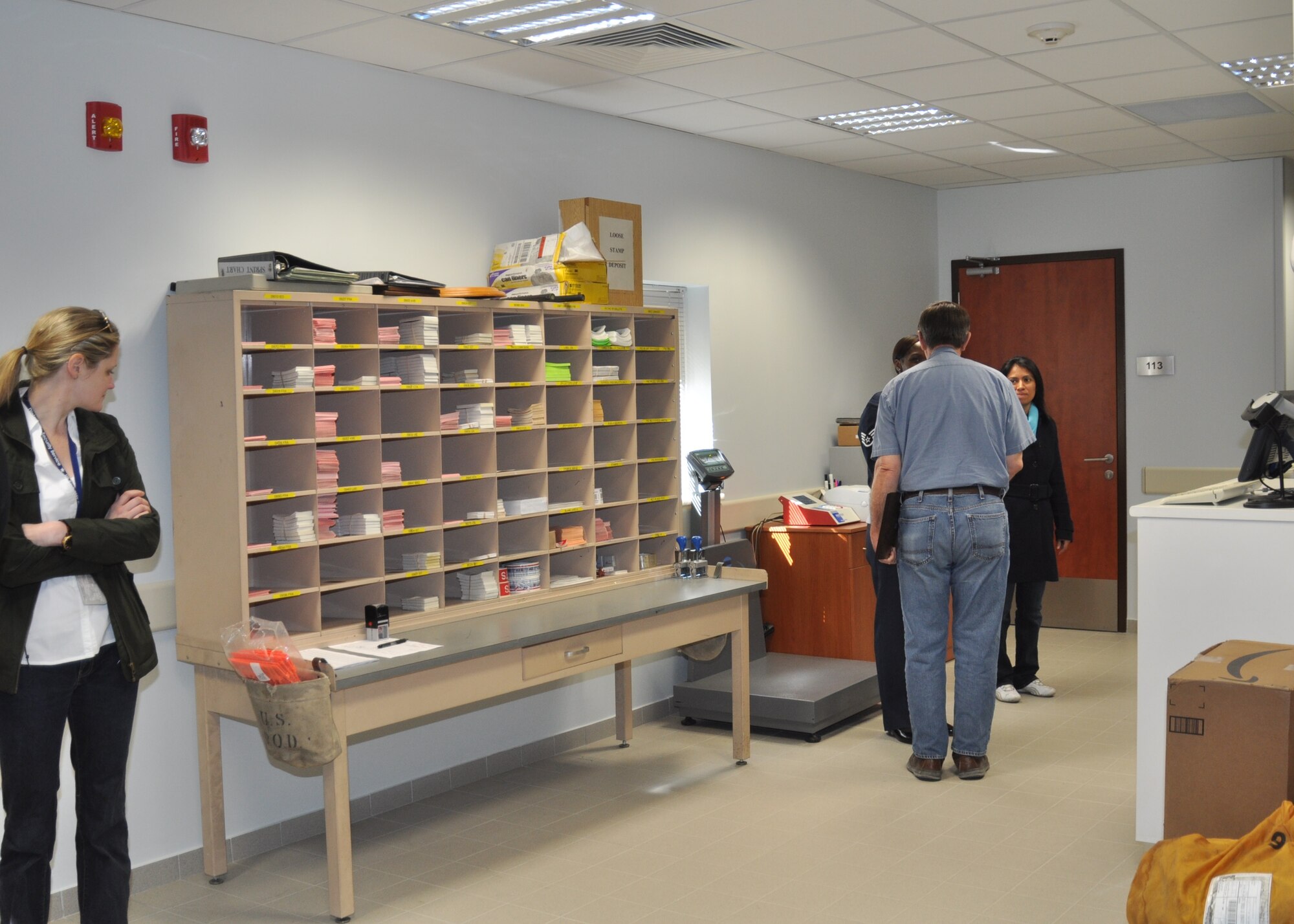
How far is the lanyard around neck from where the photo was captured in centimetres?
298

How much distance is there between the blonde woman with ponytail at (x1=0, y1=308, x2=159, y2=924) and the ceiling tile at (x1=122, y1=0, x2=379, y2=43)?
1310mm

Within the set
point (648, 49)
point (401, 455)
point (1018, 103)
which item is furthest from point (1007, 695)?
point (648, 49)

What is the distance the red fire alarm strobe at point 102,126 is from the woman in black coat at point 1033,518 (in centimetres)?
395

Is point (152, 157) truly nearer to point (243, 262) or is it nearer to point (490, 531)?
point (243, 262)

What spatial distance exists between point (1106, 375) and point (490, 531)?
480cm

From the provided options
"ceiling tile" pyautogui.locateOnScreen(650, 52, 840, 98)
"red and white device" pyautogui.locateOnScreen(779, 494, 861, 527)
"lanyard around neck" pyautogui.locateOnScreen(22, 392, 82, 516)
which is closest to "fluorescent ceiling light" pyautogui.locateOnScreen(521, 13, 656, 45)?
"ceiling tile" pyautogui.locateOnScreen(650, 52, 840, 98)

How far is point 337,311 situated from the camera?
4.23m

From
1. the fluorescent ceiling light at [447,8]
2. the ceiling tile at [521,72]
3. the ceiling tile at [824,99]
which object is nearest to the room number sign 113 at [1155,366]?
the ceiling tile at [824,99]

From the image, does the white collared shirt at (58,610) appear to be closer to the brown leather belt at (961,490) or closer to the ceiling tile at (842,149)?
the brown leather belt at (961,490)

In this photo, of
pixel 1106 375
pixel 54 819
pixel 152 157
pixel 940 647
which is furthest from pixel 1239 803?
pixel 1106 375

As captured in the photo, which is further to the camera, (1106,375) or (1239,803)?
(1106,375)

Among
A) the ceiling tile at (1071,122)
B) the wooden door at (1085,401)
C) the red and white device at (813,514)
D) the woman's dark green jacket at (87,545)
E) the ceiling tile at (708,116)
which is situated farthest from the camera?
the wooden door at (1085,401)

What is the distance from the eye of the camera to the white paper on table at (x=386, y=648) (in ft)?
12.4

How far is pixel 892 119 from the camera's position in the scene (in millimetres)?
6020
